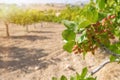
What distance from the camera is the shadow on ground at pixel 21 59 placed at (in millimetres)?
23267

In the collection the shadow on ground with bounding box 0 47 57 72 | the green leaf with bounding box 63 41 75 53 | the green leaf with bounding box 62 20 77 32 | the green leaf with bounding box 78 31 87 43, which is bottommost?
the shadow on ground with bounding box 0 47 57 72

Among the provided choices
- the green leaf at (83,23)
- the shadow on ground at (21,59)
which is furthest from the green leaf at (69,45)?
the shadow on ground at (21,59)

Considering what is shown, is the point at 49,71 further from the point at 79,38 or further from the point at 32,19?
the point at 32,19

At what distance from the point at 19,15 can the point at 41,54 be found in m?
21.0

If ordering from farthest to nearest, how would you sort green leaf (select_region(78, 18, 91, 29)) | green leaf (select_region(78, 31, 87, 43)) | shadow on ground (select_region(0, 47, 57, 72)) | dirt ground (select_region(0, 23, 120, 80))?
1. shadow on ground (select_region(0, 47, 57, 72))
2. dirt ground (select_region(0, 23, 120, 80))
3. green leaf (select_region(78, 31, 87, 43))
4. green leaf (select_region(78, 18, 91, 29))

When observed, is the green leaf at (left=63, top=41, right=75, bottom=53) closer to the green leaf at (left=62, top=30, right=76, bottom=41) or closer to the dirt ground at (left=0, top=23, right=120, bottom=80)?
the green leaf at (left=62, top=30, right=76, bottom=41)

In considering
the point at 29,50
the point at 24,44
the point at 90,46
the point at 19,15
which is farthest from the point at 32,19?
the point at 90,46

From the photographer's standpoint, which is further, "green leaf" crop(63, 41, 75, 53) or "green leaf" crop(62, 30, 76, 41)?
"green leaf" crop(63, 41, 75, 53)

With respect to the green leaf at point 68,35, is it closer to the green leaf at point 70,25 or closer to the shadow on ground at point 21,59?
the green leaf at point 70,25

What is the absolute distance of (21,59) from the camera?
26141 millimetres

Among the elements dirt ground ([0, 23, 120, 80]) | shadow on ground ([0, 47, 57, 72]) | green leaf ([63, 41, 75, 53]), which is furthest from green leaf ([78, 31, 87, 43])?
shadow on ground ([0, 47, 57, 72])

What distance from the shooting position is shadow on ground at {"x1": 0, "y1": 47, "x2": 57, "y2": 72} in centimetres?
2327

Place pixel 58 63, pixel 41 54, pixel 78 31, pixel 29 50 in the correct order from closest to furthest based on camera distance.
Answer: pixel 78 31
pixel 58 63
pixel 41 54
pixel 29 50

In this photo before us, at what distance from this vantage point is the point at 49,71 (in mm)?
21406
